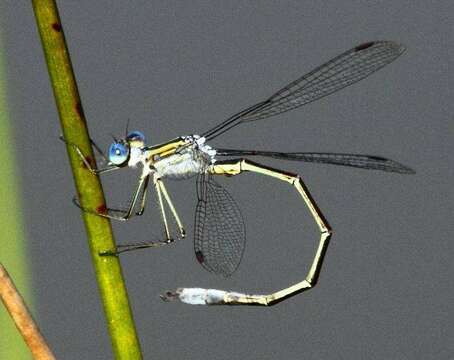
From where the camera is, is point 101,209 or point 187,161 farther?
point 187,161

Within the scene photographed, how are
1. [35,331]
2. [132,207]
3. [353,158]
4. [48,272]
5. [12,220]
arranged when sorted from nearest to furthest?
[35,331] < [12,220] < [132,207] < [353,158] < [48,272]

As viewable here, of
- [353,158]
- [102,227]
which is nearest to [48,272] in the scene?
[353,158]

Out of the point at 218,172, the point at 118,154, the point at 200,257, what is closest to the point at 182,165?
the point at 218,172

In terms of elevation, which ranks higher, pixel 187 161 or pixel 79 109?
pixel 187 161

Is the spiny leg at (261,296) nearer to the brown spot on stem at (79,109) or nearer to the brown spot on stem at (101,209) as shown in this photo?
the brown spot on stem at (101,209)

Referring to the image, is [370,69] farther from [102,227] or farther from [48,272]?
[48,272]

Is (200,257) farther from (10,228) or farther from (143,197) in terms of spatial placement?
(10,228)
